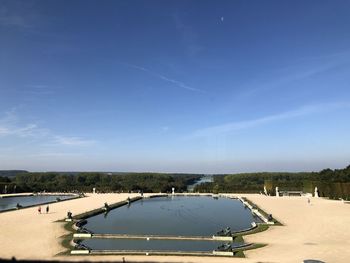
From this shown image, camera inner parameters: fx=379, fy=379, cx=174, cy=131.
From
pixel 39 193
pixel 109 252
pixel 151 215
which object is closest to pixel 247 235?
pixel 109 252

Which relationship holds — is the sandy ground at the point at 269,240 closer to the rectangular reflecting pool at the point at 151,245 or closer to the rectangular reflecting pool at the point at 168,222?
the rectangular reflecting pool at the point at 151,245

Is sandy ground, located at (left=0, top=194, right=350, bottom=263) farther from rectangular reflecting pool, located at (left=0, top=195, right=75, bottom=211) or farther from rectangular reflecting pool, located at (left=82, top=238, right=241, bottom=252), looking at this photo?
rectangular reflecting pool, located at (left=0, top=195, right=75, bottom=211)

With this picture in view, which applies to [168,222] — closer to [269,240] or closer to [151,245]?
[151,245]

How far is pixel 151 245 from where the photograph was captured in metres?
20.1

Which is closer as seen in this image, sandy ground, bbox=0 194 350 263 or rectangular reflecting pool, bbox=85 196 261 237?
sandy ground, bbox=0 194 350 263

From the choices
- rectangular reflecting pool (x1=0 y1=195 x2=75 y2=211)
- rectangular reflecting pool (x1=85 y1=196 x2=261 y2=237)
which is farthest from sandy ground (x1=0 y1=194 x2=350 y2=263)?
rectangular reflecting pool (x1=0 y1=195 x2=75 y2=211)

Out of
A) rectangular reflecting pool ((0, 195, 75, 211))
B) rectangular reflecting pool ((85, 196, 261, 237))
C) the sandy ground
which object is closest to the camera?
the sandy ground

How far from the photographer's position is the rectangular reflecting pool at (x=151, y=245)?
19.3 metres

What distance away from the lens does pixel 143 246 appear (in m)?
19.9

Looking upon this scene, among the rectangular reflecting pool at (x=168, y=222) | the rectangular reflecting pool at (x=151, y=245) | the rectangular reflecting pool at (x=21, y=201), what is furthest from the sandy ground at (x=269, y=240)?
the rectangular reflecting pool at (x=21, y=201)

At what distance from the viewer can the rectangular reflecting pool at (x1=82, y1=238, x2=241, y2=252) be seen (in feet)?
63.2

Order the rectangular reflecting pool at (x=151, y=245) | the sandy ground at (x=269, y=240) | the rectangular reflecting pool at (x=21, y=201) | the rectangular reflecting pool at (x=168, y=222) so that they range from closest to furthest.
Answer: the sandy ground at (x=269, y=240), the rectangular reflecting pool at (x=151, y=245), the rectangular reflecting pool at (x=168, y=222), the rectangular reflecting pool at (x=21, y=201)

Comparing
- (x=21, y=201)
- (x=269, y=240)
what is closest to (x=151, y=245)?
(x=269, y=240)

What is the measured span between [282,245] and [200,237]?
16.1ft
